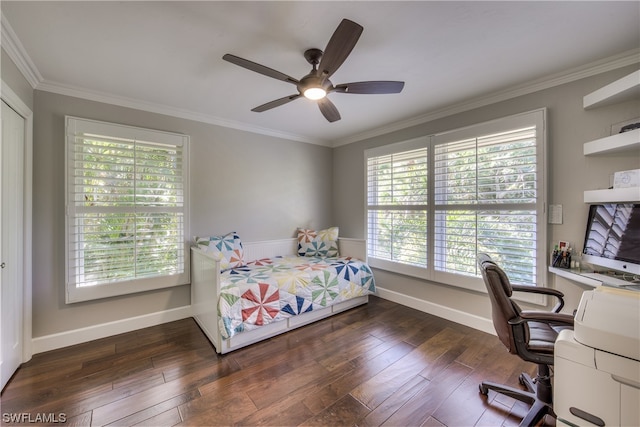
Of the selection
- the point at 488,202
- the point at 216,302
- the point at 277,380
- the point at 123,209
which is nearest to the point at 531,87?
the point at 488,202

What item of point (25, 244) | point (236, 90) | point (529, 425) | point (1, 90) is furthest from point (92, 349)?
point (529, 425)

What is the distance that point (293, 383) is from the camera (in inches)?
73.7

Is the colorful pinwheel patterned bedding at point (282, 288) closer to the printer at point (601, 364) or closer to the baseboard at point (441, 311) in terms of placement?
the baseboard at point (441, 311)

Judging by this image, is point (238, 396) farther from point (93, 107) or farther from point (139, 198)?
point (93, 107)

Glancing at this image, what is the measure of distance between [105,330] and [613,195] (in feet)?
14.6

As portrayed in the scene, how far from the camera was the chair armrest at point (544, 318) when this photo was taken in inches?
52.9

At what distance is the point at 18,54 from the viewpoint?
6.02ft

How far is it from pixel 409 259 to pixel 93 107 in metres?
3.83

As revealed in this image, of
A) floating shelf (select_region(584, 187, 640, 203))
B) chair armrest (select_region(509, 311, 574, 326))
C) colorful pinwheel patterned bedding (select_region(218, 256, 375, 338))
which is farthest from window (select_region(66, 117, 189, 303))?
floating shelf (select_region(584, 187, 640, 203))

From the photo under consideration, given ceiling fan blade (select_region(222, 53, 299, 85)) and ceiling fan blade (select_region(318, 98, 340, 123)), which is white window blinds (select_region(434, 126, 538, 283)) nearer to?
ceiling fan blade (select_region(318, 98, 340, 123))

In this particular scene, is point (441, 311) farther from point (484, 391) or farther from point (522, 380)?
point (484, 391)

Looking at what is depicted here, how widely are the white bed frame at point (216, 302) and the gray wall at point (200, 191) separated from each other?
0.77 feet

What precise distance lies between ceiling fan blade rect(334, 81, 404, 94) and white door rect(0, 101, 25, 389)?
2361 mm

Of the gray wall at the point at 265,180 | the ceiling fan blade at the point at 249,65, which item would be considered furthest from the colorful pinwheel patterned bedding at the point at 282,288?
the ceiling fan blade at the point at 249,65
